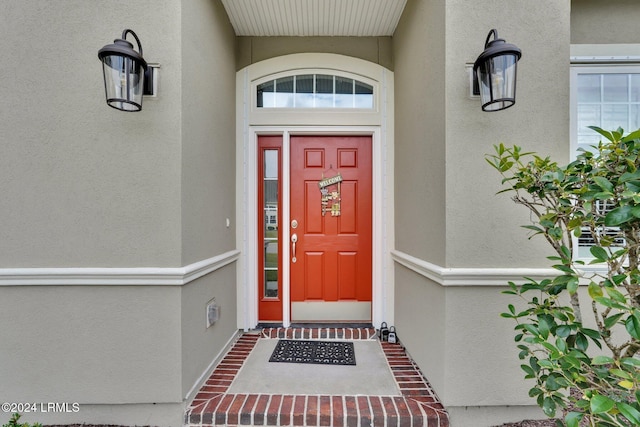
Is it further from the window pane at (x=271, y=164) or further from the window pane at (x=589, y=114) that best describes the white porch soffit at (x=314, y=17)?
the window pane at (x=589, y=114)

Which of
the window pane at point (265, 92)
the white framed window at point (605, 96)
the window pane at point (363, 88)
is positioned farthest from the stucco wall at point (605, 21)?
the window pane at point (265, 92)

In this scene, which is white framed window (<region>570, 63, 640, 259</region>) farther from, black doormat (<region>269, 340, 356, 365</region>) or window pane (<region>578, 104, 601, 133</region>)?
black doormat (<region>269, 340, 356, 365</region>)

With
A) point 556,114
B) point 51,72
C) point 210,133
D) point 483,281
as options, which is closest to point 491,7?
point 556,114

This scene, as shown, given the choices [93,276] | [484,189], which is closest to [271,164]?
[93,276]

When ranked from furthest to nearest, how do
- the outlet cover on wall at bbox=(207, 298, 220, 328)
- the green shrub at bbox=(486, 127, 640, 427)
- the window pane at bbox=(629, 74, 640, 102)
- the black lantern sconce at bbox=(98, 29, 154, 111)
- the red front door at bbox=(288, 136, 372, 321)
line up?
1. the red front door at bbox=(288, 136, 372, 321)
2. the window pane at bbox=(629, 74, 640, 102)
3. the outlet cover on wall at bbox=(207, 298, 220, 328)
4. the black lantern sconce at bbox=(98, 29, 154, 111)
5. the green shrub at bbox=(486, 127, 640, 427)

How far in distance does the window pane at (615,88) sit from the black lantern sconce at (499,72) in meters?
1.33

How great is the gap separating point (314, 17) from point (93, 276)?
2779mm

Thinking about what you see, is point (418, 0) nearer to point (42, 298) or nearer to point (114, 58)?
point (114, 58)

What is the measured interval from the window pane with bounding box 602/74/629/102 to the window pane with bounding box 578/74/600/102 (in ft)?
0.18

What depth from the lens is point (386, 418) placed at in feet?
6.37

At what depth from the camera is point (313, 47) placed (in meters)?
3.17

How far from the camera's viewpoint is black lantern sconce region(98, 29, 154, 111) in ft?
5.63

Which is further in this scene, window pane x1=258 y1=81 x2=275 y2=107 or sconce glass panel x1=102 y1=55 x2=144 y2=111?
window pane x1=258 y1=81 x2=275 y2=107

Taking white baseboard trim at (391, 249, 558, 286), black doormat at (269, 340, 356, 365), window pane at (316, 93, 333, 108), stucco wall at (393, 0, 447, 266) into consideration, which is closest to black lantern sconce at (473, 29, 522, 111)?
stucco wall at (393, 0, 447, 266)
